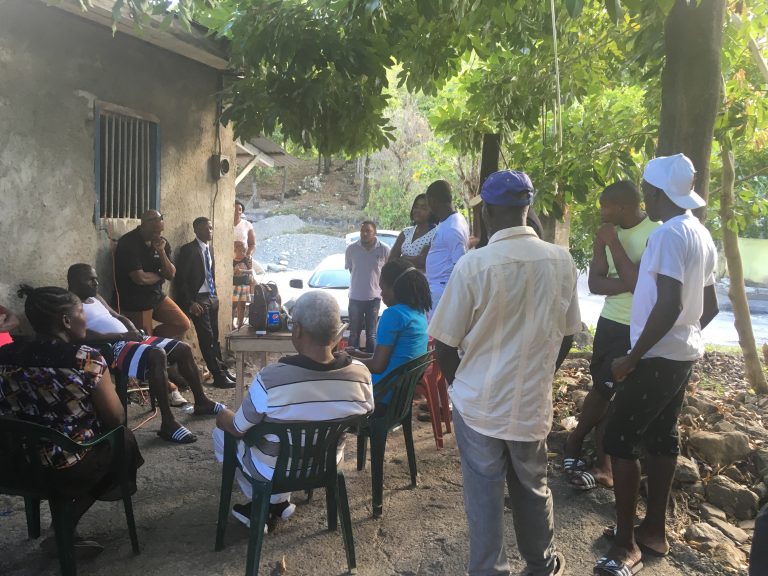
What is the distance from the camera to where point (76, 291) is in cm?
467

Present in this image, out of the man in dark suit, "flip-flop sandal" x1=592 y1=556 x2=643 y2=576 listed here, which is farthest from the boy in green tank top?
the man in dark suit

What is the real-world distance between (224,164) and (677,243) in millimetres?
5866

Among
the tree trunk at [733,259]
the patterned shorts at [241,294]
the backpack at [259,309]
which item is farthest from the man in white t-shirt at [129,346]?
the tree trunk at [733,259]

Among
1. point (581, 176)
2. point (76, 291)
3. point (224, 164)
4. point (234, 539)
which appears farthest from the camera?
point (224, 164)

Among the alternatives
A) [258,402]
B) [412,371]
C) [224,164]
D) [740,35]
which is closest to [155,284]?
[224,164]

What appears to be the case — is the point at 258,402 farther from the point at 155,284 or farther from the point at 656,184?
the point at 155,284

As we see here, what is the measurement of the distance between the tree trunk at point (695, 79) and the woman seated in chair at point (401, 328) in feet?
5.85

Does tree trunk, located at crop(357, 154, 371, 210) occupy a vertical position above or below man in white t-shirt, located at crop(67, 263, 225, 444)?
above

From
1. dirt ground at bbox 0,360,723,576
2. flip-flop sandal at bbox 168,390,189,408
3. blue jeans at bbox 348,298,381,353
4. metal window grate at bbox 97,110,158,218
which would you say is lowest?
dirt ground at bbox 0,360,723,576

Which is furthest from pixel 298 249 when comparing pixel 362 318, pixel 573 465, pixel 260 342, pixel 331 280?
pixel 573 465

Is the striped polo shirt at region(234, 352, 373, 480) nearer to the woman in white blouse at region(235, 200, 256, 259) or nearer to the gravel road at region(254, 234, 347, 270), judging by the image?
the woman in white blouse at region(235, 200, 256, 259)

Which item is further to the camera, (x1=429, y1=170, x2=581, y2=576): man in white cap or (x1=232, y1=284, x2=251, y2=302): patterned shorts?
(x1=232, y1=284, x2=251, y2=302): patterned shorts

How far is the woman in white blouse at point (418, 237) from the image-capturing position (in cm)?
599

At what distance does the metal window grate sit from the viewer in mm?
5895
